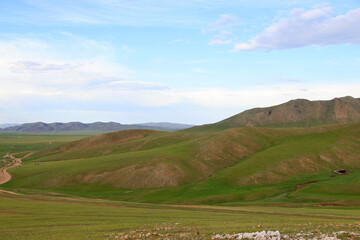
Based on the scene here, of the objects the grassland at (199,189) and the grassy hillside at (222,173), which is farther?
the grassy hillside at (222,173)

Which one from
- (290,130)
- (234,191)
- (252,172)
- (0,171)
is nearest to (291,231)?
(234,191)

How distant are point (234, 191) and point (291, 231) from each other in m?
54.5

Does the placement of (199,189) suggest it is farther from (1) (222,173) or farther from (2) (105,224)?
(2) (105,224)

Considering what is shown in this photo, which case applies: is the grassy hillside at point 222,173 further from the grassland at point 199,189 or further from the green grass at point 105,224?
the green grass at point 105,224

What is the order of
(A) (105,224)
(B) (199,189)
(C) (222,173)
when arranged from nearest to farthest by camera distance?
(A) (105,224), (B) (199,189), (C) (222,173)

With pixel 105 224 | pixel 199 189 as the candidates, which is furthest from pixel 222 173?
pixel 105 224

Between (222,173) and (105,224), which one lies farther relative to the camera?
(222,173)

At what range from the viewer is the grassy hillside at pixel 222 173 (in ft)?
235

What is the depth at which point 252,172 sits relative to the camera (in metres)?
93.8

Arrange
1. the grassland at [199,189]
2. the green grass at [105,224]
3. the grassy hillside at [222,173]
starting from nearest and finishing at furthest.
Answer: the green grass at [105,224] → the grassland at [199,189] → the grassy hillside at [222,173]

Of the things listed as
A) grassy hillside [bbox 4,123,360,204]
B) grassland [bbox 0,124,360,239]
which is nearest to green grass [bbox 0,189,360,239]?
grassland [bbox 0,124,360,239]

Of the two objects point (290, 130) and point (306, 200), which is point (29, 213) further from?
point (290, 130)

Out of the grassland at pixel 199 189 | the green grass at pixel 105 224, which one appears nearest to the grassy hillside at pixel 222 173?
the grassland at pixel 199 189

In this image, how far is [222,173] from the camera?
98.0 m
